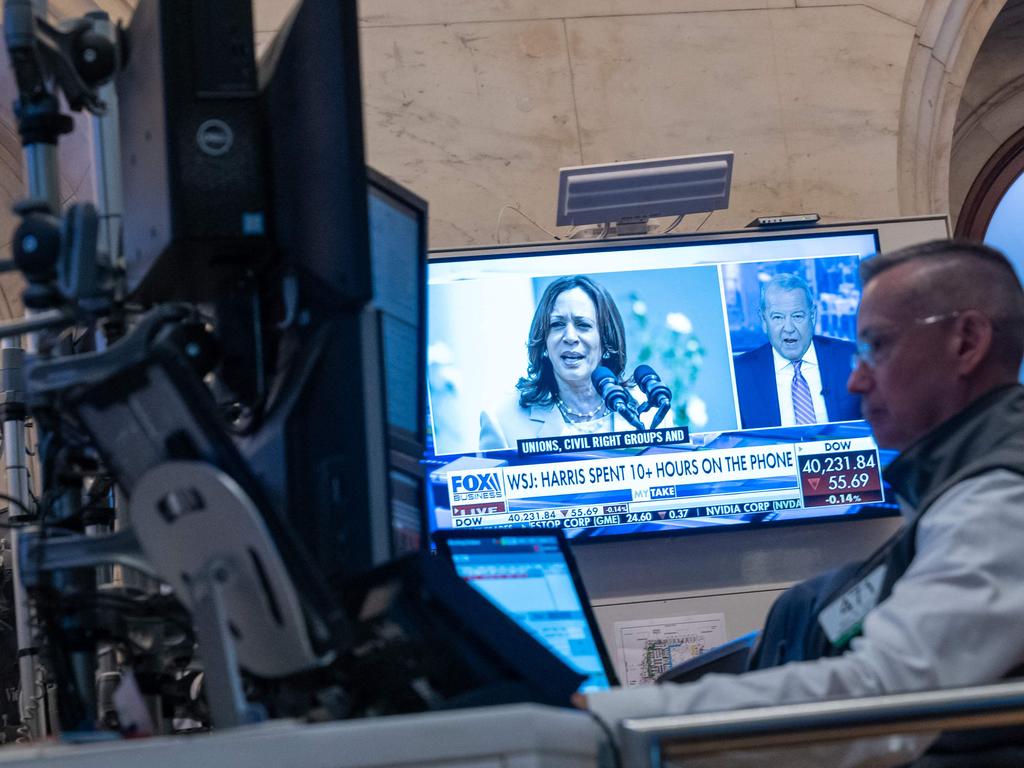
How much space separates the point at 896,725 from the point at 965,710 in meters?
0.05

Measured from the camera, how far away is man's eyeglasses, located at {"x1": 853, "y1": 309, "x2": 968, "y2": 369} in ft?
6.56

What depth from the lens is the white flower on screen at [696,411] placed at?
4.46 meters

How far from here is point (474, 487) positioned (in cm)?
437

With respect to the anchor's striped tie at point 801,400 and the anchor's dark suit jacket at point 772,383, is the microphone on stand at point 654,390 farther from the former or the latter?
the anchor's striped tie at point 801,400

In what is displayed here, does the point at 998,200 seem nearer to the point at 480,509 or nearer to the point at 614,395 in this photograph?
the point at 614,395

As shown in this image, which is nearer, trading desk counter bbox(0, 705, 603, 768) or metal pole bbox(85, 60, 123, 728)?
trading desk counter bbox(0, 705, 603, 768)

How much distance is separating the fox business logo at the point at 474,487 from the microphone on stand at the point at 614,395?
43 centimetres

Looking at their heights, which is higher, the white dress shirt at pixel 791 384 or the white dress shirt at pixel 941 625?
the white dress shirt at pixel 791 384

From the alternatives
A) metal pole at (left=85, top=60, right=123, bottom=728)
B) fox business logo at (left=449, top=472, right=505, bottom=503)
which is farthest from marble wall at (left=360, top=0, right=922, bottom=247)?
metal pole at (left=85, top=60, right=123, bottom=728)

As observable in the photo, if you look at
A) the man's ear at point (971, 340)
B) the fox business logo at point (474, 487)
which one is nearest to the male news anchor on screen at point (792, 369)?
the fox business logo at point (474, 487)

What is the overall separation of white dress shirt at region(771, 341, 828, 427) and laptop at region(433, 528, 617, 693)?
2.71m

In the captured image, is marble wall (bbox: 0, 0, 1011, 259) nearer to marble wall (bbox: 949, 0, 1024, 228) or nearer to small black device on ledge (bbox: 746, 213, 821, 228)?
small black device on ledge (bbox: 746, 213, 821, 228)

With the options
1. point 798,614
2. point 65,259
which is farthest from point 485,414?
point 65,259

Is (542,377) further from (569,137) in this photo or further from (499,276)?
(569,137)
